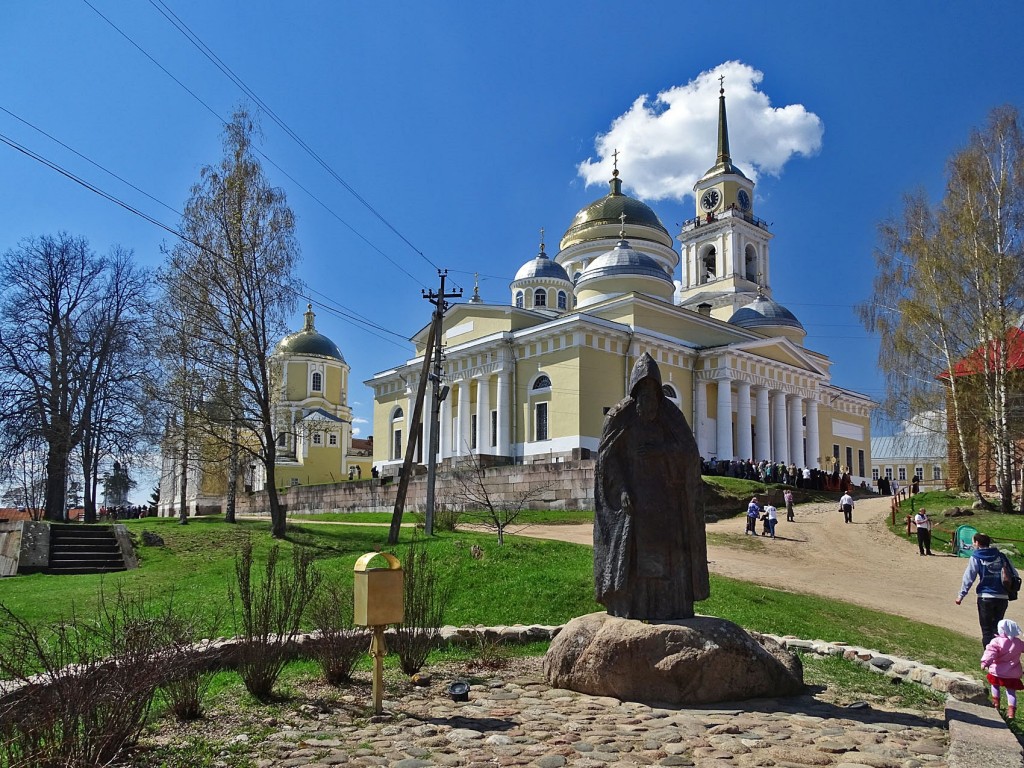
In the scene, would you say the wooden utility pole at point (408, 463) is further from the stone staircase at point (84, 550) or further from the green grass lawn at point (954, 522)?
the green grass lawn at point (954, 522)

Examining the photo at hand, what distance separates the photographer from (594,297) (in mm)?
43312

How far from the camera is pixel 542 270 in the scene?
165 feet

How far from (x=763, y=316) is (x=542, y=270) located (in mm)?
14115

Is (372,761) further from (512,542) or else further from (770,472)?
(770,472)

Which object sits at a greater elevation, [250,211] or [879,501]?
[250,211]

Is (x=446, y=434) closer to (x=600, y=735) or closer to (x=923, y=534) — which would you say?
(x=923, y=534)

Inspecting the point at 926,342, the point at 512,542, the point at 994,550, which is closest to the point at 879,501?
the point at 926,342

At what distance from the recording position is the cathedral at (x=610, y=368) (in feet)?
121

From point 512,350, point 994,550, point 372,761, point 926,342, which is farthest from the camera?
point 512,350

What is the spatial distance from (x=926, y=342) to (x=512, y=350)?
19.0m

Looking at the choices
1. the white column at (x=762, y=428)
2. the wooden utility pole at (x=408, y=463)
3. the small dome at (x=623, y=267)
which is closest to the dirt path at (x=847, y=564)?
the wooden utility pole at (x=408, y=463)

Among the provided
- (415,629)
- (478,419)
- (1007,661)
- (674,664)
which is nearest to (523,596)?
(415,629)

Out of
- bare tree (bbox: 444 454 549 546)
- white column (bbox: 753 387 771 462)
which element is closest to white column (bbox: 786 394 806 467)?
white column (bbox: 753 387 771 462)

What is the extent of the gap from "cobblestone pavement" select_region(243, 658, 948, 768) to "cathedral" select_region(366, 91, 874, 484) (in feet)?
80.7
